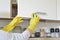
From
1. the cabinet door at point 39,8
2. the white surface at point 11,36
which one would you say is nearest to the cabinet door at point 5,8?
the cabinet door at point 39,8

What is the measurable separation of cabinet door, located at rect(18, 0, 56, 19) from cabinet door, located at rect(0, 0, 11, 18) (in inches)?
4.3

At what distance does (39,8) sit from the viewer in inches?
56.7

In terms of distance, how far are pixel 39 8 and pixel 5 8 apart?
1.16 feet

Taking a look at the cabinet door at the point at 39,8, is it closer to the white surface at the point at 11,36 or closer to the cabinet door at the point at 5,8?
the cabinet door at the point at 5,8

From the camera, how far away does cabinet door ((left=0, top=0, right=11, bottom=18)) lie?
1.33 m

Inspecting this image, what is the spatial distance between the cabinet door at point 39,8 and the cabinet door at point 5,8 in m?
0.11

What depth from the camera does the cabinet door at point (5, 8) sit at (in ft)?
4.35

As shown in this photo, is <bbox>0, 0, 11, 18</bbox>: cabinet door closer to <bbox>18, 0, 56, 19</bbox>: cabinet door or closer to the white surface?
<bbox>18, 0, 56, 19</bbox>: cabinet door

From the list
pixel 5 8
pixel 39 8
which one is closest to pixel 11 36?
pixel 5 8

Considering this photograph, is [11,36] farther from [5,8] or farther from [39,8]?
[39,8]

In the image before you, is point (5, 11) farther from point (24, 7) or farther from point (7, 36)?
point (7, 36)

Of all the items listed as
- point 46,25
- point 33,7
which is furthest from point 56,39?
point 33,7

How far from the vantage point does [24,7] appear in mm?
1392

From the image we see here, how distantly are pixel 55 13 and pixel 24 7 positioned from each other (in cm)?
35
